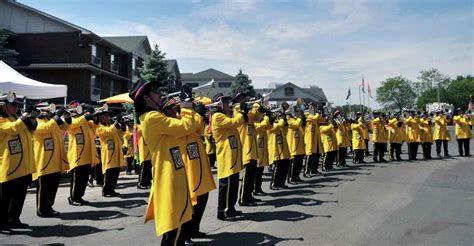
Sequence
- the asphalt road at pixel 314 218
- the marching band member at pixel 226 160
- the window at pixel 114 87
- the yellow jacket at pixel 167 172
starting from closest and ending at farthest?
the yellow jacket at pixel 167 172 < the asphalt road at pixel 314 218 < the marching band member at pixel 226 160 < the window at pixel 114 87

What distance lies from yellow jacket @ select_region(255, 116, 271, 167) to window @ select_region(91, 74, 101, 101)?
2631 centimetres

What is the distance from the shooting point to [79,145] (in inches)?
328

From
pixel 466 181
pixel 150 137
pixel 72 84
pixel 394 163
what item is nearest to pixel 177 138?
pixel 150 137

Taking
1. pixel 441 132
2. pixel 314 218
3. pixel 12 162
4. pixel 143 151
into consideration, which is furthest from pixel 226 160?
pixel 441 132

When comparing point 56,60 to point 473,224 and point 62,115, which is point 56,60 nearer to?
point 62,115

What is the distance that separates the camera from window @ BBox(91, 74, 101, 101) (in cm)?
3249

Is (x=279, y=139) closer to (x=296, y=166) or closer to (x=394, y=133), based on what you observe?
(x=296, y=166)

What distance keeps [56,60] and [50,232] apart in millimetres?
28882

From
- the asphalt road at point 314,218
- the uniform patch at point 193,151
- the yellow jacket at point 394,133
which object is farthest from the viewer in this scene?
the yellow jacket at point 394,133

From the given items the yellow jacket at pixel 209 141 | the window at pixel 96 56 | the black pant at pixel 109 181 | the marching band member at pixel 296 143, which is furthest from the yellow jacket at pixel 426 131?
the window at pixel 96 56

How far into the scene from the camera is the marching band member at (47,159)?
24.1 ft

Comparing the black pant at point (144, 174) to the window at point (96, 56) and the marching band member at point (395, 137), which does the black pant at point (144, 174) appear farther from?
the window at point (96, 56)

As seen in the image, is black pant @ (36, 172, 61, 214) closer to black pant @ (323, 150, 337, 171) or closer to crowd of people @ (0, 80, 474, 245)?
crowd of people @ (0, 80, 474, 245)

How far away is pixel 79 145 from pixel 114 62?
30.9 metres
